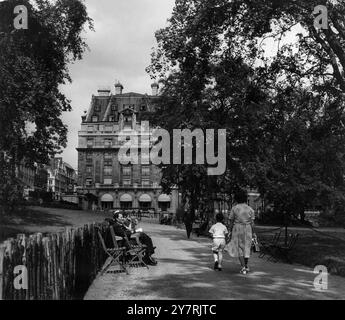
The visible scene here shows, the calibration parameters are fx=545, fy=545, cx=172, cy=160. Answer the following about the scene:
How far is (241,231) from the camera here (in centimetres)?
1473

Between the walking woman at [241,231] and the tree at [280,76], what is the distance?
7.73 meters

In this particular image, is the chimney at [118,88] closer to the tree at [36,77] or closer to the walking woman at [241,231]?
the tree at [36,77]

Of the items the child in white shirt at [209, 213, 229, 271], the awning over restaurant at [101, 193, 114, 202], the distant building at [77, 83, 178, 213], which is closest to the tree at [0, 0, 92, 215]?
the child in white shirt at [209, 213, 229, 271]

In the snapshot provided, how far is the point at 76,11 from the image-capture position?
3069 centimetres

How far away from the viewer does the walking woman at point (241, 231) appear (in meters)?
14.6

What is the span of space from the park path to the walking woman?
53cm

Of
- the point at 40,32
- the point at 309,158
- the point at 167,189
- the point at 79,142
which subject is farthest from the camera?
the point at 79,142

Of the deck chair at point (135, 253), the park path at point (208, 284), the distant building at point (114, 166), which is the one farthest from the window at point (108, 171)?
the deck chair at point (135, 253)

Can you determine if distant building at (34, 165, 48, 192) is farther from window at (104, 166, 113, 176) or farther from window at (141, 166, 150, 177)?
window at (141, 166, 150, 177)
